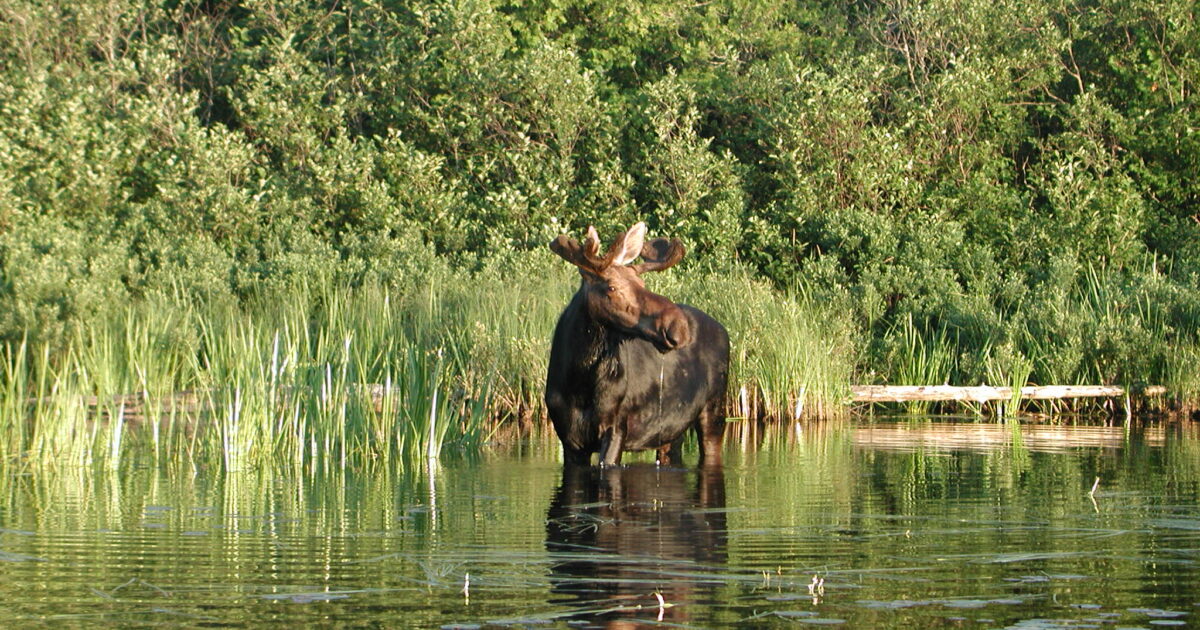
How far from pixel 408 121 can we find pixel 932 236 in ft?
30.0

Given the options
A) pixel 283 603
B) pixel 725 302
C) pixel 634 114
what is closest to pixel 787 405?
pixel 725 302

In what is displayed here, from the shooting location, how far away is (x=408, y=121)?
27.0 metres

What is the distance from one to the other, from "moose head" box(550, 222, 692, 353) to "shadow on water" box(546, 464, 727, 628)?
99cm

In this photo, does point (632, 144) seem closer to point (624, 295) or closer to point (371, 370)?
point (371, 370)

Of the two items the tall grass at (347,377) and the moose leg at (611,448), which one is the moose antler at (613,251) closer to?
the moose leg at (611,448)

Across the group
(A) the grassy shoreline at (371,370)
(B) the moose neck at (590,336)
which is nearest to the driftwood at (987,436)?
(A) the grassy shoreline at (371,370)

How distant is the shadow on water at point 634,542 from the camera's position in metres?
6.14

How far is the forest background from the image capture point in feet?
71.7

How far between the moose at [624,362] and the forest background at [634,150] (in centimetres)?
800

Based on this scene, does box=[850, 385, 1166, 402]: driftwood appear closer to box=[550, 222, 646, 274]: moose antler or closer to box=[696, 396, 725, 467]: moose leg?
box=[696, 396, 725, 467]: moose leg

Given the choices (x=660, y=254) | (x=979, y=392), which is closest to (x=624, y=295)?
(x=660, y=254)

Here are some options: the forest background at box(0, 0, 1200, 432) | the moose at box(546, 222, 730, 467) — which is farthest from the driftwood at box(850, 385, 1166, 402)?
the moose at box(546, 222, 730, 467)

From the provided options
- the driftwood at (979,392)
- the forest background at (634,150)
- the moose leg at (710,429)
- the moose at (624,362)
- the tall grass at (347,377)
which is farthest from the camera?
the forest background at (634,150)

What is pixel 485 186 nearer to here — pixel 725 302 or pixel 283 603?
pixel 725 302
